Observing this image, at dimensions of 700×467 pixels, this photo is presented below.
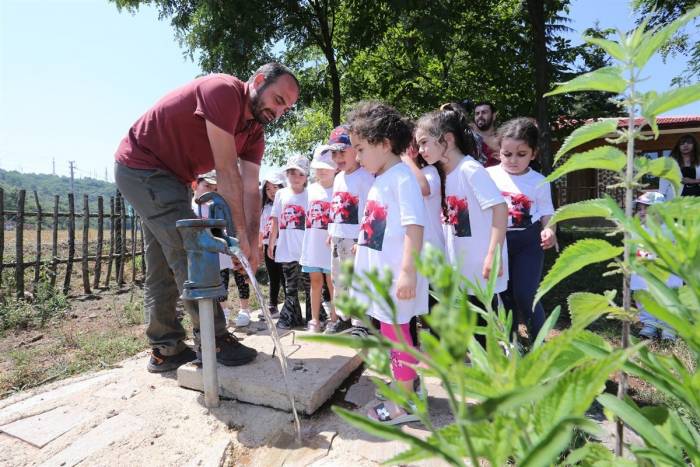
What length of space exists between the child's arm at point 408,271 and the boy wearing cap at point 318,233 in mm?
1740

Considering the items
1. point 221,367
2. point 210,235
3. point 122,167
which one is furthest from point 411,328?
point 122,167

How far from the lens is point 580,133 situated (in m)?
0.67

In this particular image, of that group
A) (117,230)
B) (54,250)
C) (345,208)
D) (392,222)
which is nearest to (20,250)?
(54,250)

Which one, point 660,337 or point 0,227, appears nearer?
point 660,337

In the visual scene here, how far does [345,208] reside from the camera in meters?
3.59

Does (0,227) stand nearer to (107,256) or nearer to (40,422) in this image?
(107,256)

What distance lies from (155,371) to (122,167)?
1346 mm

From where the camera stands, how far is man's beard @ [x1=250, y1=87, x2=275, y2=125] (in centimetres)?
273

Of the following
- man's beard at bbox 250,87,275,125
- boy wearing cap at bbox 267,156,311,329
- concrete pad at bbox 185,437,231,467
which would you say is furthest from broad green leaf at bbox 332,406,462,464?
boy wearing cap at bbox 267,156,311,329

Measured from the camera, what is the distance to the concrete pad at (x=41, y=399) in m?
2.44

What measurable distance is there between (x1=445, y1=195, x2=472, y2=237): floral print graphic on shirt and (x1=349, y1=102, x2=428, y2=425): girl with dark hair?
480 millimetres

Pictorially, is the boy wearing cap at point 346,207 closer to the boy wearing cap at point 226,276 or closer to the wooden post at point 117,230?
the boy wearing cap at point 226,276

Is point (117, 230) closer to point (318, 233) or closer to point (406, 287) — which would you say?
point (318, 233)

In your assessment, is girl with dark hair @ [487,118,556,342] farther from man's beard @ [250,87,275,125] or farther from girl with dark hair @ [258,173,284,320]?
girl with dark hair @ [258,173,284,320]
